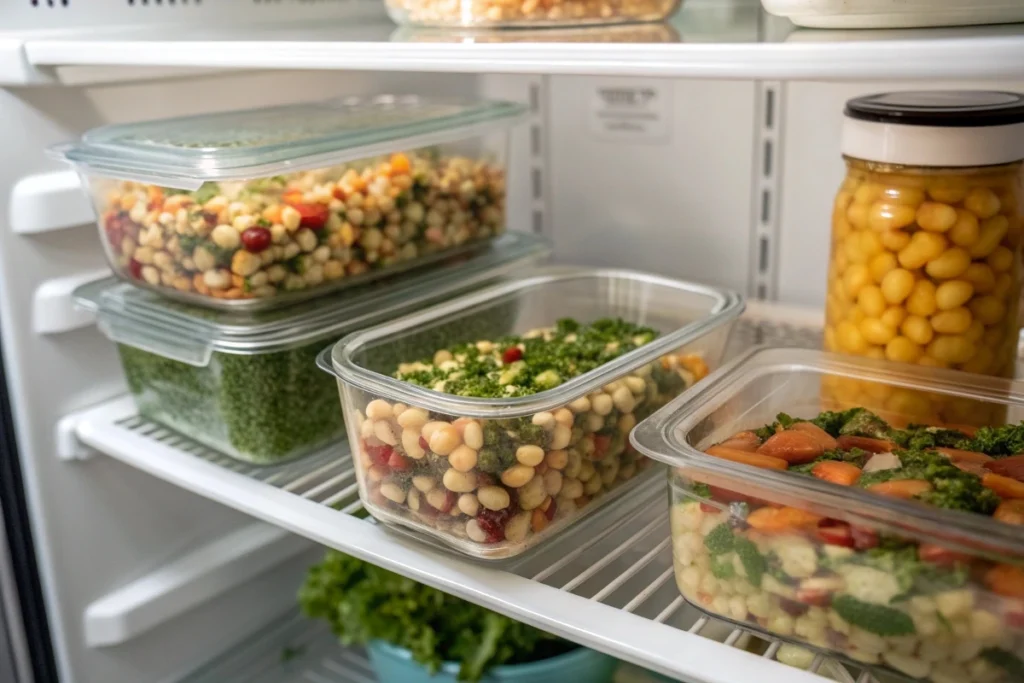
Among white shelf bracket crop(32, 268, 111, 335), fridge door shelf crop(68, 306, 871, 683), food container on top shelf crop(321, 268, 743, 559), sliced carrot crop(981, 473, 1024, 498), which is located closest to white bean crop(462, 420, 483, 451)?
food container on top shelf crop(321, 268, 743, 559)

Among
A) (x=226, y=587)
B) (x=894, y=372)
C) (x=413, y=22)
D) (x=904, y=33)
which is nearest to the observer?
(x=904, y=33)

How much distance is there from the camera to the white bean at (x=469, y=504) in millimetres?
705

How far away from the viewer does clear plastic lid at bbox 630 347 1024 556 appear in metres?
0.55

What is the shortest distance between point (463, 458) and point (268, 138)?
42 centimetres

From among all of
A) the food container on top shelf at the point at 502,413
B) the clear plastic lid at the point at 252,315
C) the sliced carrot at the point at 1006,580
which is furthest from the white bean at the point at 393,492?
the sliced carrot at the point at 1006,580

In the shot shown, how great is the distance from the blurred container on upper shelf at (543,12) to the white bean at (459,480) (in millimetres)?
367

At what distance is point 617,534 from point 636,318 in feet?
0.84

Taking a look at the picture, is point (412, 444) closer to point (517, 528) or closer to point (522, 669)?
point (517, 528)

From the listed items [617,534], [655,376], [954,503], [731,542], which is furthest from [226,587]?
[954,503]

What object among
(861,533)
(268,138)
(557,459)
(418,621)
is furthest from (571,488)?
(268,138)

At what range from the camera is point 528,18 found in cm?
78

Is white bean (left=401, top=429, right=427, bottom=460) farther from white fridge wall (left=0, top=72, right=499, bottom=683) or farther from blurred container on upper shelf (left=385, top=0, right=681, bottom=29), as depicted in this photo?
white fridge wall (left=0, top=72, right=499, bottom=683)

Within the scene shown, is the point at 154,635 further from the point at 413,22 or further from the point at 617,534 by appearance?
the point at 413,22

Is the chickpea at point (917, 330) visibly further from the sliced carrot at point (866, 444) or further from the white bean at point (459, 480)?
the white bean at point (459, 480)
